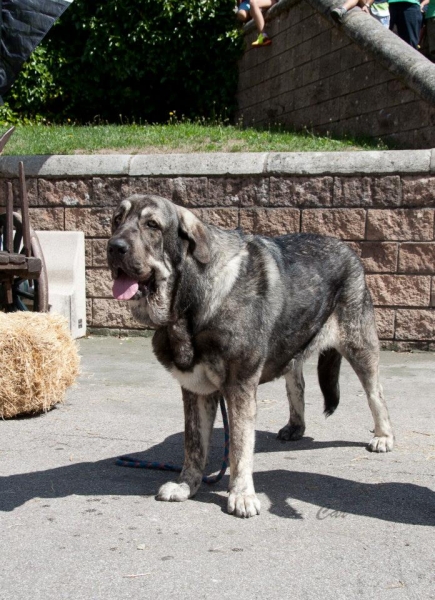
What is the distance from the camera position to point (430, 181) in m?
7.67

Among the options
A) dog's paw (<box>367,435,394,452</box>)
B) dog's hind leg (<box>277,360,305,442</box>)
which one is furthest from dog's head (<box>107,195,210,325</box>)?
dog's paw (<box>367,435,394,452</box>)

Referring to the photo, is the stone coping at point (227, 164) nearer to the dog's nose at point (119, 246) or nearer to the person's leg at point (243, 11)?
the dog's nose at point (119, 246)

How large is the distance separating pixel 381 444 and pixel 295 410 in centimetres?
63

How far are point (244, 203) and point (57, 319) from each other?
9.42 ft

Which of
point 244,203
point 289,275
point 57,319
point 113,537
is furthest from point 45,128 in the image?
point 113,537

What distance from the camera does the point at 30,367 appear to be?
218 inches

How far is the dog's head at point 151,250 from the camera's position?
3.66m

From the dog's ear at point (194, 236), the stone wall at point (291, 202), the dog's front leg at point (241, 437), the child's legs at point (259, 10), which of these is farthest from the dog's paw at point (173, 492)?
the child's legs at point (259, 10)

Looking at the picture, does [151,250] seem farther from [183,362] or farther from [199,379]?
[199,379]

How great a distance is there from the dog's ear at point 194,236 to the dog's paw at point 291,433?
5.75 ft

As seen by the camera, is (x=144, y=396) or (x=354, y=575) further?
(x=144, y=396)

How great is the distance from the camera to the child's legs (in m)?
13.4

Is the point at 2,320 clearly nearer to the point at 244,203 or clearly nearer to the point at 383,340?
the point at 244,203

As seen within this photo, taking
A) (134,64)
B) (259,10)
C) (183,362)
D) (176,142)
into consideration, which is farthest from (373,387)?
(134,64)
